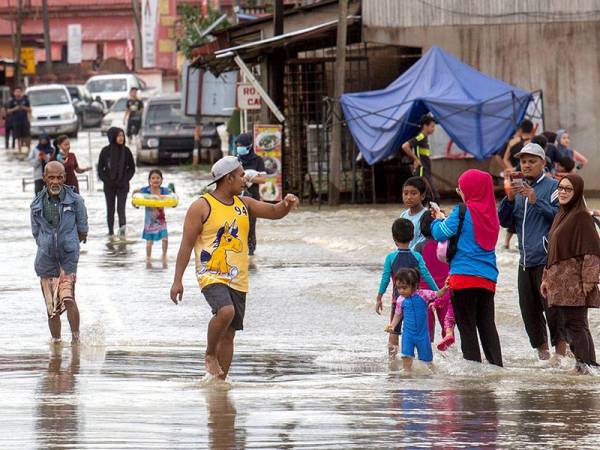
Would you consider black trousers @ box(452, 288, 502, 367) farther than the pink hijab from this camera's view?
Yes

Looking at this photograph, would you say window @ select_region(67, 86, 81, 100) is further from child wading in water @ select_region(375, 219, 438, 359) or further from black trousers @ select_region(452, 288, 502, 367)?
black trousers @ select_region(452, 288, 502, 367)

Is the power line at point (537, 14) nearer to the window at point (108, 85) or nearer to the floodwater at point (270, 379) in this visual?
the floodwater at point (270, 379)

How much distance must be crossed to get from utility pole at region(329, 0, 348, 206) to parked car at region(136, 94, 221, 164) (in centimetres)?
1193

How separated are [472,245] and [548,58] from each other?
16892 mm

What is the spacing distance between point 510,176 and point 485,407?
3603 mm

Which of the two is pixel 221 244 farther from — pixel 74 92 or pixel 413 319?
pixel 74 92

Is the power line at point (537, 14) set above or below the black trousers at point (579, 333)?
above

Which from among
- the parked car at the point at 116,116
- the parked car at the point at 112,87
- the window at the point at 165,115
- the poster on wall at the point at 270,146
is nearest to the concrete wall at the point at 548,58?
the poster on wall at the point at 270,146

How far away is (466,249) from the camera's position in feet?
35.1

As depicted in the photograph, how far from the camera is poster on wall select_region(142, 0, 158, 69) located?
56688 mm

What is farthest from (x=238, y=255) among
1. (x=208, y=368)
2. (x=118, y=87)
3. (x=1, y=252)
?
(x=118, y=87)

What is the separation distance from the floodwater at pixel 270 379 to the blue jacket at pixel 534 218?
854 mm

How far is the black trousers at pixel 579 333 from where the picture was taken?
1076 cm

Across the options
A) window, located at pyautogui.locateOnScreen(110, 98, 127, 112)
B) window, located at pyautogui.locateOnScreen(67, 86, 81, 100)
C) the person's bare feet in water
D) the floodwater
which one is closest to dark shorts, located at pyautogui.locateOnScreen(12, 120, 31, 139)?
window, located at pyautogui.locateOnScreen(110, 98, 127, 112)
